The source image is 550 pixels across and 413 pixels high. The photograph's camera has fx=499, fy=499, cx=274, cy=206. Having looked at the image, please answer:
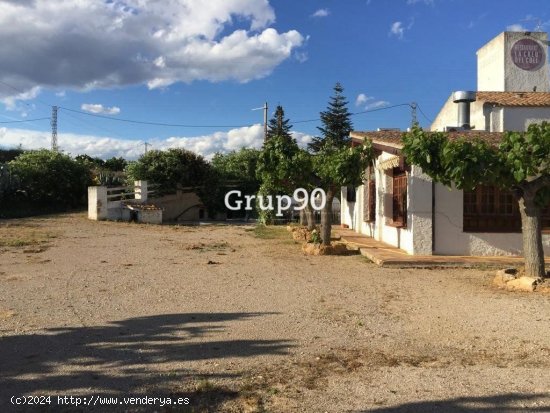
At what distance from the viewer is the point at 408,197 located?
12.0 meters

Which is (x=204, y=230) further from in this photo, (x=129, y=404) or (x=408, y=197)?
(x=129, y=404)

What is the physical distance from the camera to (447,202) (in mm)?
11789

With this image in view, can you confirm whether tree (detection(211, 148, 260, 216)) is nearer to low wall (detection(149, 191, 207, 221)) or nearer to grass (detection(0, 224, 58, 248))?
low wall (detection(149, 191, 207, 221))

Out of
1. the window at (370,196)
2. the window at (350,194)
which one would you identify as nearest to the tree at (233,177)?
the window at (350,194)

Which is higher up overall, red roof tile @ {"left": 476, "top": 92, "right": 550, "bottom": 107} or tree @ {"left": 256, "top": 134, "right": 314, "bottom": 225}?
red roof tile @ {"left": 476, "top": 92, "right": 550, "bottom": 107}

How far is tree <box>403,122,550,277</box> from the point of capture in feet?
26.7

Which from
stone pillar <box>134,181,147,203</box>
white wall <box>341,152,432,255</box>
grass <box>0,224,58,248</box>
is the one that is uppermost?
stone pillar <box>134,181,147,203</box>

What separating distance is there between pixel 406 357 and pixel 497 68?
76.0ft

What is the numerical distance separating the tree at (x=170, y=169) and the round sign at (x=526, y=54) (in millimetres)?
16362

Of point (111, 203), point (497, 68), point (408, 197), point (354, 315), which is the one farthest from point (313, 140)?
Result: point (354, 315)

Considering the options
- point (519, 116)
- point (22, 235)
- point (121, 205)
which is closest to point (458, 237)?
point (519, 116)

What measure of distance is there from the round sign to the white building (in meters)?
4.38

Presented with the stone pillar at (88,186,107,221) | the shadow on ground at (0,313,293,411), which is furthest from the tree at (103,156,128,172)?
the shadow on ground at (0,313,293,411)

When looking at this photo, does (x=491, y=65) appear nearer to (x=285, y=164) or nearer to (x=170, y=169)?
(x=285, y=164)
